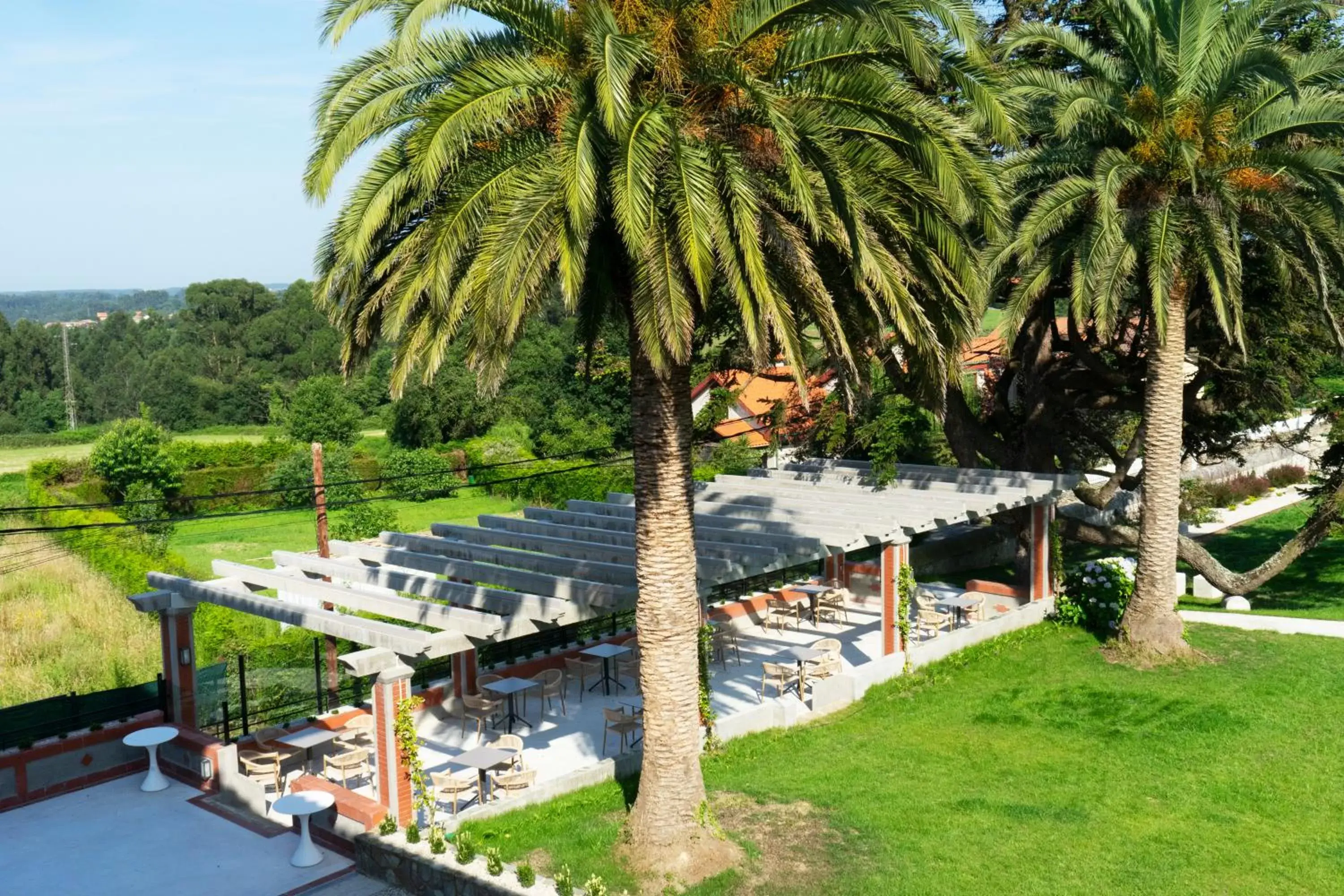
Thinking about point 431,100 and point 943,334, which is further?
point 943,334

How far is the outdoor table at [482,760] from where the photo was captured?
45.4 feet

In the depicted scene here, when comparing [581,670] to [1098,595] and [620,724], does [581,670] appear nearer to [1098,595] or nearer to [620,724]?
[620,724]

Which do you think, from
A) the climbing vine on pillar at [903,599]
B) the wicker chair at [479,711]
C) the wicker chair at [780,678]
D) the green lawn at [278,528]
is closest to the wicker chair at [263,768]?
the wicker chair at [479,711]

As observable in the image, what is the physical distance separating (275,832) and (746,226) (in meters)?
9.06

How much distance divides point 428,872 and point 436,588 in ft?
16.7

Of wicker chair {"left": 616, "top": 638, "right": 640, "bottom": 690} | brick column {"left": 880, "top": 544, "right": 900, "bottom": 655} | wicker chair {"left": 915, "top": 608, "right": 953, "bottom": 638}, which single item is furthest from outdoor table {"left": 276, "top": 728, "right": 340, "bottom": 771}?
wicker chair {"left": 915, "top": 608, "right": 953, "bottom": 638}

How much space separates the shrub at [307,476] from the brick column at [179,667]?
33.3 meters

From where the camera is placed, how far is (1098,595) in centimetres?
2094

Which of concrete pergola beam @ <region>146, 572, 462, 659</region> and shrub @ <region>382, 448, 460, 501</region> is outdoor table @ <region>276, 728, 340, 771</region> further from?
shrub @ <region>382, 448, 460, 501</region>

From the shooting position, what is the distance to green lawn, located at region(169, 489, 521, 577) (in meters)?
39.6

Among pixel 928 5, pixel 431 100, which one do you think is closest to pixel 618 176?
pixel 431 100

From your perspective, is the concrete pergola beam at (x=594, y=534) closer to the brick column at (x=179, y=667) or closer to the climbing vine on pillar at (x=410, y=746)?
the climbing vine on pillar at (x=410, y=746)

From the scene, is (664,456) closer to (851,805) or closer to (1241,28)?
(851,805)

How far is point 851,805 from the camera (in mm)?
13297
